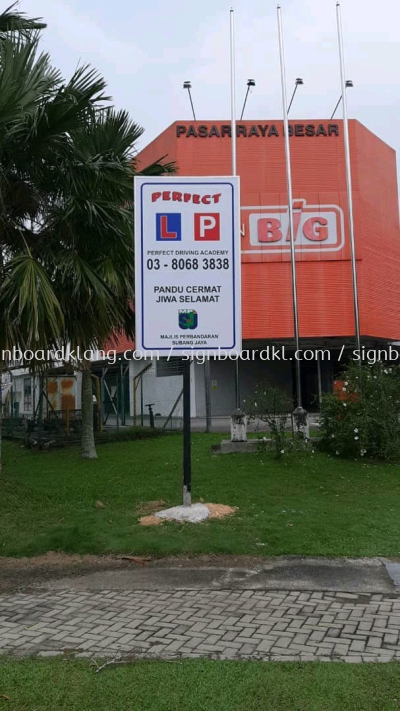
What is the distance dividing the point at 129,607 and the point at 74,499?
174 inches

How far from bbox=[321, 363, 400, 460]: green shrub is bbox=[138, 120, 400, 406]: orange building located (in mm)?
14761

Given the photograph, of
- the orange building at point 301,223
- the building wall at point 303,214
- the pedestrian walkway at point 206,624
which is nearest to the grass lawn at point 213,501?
the pedestrian walkway at point 206,624

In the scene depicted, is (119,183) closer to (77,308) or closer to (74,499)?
(77,308)

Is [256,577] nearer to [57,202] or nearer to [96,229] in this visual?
[96,229]

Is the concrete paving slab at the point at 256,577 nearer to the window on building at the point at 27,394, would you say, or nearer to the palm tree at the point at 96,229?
the palm tree at the point at 96,229

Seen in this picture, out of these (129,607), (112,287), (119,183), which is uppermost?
(119,183)

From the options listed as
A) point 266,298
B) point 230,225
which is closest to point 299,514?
point 230,225

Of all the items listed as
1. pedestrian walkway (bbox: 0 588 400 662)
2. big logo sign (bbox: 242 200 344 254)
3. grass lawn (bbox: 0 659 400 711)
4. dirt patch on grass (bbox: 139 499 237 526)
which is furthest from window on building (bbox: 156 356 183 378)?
grass lawn (bbox: 0 659 400 711)

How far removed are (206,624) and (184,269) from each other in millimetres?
4443

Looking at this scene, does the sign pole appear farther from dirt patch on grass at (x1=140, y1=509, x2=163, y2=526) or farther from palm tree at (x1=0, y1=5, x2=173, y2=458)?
palm tree at (x1=0, y1=5, x2=173, y2=458)

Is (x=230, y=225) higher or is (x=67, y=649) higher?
(x=230, y=225)

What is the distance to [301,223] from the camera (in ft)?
89.9

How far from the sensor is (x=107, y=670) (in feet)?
11.6

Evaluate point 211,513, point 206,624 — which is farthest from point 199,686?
point 211,513
